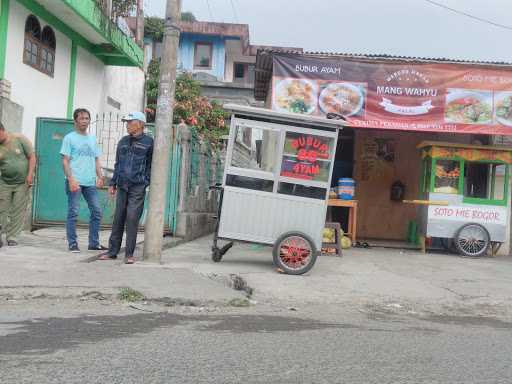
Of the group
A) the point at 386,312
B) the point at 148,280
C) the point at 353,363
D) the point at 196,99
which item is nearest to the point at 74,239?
the point at 148,280

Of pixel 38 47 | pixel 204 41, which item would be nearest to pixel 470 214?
pixel 38 47

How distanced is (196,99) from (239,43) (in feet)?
40.9

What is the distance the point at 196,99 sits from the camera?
20.1 metres

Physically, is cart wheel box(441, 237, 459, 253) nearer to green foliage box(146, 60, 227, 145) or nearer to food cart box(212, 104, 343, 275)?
food cart box(212, 104, 343, 275)

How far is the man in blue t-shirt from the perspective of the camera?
727 centimetres

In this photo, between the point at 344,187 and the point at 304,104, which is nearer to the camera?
the point at 304,104

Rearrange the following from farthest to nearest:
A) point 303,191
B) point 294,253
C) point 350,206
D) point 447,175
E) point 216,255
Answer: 1. point 447,175
2. point 350,206
3. point 216,255
4. point 303,191
5. point 294,253

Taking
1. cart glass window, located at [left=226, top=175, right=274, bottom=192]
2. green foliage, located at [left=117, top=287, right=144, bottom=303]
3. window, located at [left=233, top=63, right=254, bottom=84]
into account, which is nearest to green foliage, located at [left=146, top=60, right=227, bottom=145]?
cart glass window, located at [left=226, top=175, right=274, bottom=192]

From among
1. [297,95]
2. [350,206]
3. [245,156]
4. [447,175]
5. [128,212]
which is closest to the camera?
[128,212]

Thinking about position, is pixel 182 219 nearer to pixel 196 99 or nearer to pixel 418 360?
pixel 418 360

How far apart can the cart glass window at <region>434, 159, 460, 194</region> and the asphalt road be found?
5640 mm

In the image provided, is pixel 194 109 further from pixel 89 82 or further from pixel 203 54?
pixel 203 54

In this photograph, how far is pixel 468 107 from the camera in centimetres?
997

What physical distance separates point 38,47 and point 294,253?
22.8ft
